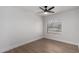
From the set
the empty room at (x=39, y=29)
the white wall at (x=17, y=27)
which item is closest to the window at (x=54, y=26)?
the empty room at (x=39, y=29)

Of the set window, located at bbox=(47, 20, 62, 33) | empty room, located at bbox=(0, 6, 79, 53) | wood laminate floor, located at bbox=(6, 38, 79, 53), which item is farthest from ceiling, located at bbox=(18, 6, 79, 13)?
wood laminate floor, located at bbox=(6, 38, 79, 53)

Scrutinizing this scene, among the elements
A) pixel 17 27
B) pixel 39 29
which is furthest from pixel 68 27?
pixel 17 27

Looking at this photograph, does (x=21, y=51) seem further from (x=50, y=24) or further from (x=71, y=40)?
(x=71, y=40)

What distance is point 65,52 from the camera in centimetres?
94

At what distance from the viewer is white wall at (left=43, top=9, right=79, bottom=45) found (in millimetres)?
954

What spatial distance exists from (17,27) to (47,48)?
49cm

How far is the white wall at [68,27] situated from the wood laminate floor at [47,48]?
68 mm

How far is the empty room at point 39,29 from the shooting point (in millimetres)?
908

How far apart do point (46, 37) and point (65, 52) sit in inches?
12.5

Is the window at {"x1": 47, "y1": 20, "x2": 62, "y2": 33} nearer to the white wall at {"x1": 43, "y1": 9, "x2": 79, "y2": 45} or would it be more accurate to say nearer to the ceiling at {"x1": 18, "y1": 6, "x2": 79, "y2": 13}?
the white wall at {"x1": 43, "y1": 9, "x2": 79, "y2": 45}

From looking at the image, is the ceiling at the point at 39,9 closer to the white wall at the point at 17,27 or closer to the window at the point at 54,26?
the white wall at the point at 17,27

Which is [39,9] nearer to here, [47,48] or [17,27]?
[17,27]
